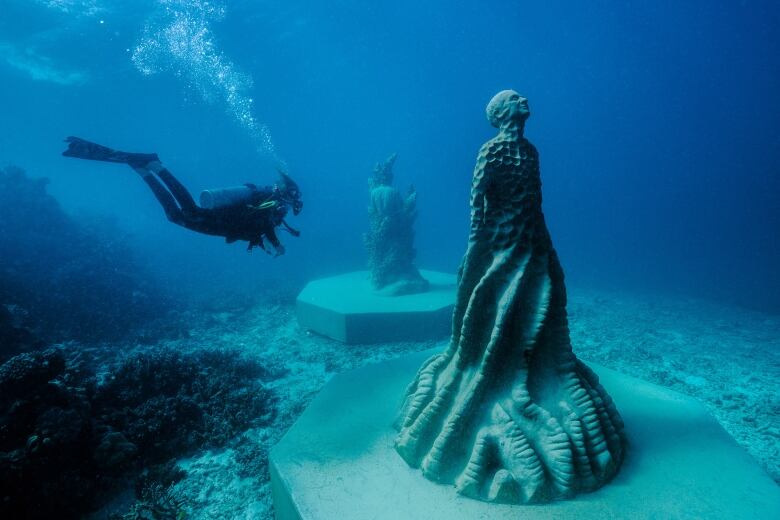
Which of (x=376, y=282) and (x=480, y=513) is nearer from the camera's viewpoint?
(x=480, y=513)

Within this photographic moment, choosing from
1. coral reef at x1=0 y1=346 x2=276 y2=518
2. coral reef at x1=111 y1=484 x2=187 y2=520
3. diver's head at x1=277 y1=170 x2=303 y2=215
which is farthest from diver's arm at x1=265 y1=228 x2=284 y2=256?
coral reef at x1=111 y1=484 x2=187 y2=520

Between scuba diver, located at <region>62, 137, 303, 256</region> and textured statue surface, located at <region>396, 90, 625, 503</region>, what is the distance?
3613mm

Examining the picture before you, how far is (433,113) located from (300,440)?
109 metres

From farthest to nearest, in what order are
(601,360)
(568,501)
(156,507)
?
(601,360), (156,507), (568,501)

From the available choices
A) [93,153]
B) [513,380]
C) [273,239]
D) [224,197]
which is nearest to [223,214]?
[224,197]

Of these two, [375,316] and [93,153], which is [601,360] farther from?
[93,153]

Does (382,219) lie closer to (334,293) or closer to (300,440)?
(334,293)

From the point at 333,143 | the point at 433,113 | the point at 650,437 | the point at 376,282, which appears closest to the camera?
the point at 650,437

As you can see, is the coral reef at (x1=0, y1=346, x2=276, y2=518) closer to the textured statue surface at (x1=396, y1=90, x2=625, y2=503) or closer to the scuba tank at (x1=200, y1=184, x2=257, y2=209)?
the scuba tank at (x1=200, y1=184, x2=257, y2=209)

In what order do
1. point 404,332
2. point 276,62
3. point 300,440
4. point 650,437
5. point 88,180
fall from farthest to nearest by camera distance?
point 88,180
point 276,62
point 404,332
point 300,440
point 650,437

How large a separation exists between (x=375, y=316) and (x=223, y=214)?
4909 mm

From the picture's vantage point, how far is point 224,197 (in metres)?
5.68

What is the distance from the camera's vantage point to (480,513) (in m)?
3.04

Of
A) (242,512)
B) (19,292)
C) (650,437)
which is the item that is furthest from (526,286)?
(19,292)
